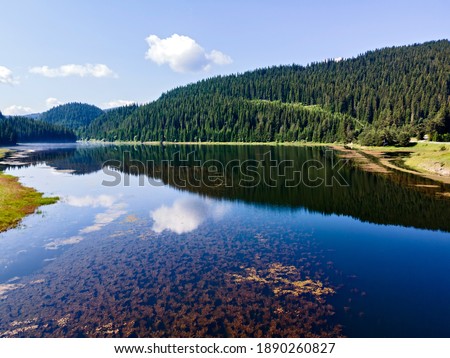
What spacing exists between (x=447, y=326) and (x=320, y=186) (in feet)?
146

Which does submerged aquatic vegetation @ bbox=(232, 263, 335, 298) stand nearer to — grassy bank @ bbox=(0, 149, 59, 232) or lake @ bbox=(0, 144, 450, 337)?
lake @ bbox=(0, 144, 450, 337)

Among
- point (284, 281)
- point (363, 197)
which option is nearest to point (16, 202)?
point (284, 281)

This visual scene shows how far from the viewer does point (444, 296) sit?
20484 millimetres

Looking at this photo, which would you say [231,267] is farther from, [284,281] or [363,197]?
[363,197]

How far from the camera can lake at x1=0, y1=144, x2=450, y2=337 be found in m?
17.8

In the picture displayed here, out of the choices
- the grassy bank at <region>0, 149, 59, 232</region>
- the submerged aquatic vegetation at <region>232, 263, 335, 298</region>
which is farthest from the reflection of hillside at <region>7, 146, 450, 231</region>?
the grassy bank at <region>0, 149, 59, 232</region>

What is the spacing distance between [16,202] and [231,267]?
38322mm

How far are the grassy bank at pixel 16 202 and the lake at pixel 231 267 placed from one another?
1.80 metres

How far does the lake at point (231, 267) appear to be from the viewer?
1783 centimetres

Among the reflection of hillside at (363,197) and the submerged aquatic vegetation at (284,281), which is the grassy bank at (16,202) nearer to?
the reflection of hillside at (363,197)

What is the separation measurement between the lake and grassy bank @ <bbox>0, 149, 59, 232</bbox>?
1796mm

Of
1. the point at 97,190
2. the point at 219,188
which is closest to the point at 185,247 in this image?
the point at 219,188

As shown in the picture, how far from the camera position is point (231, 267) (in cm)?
2547
